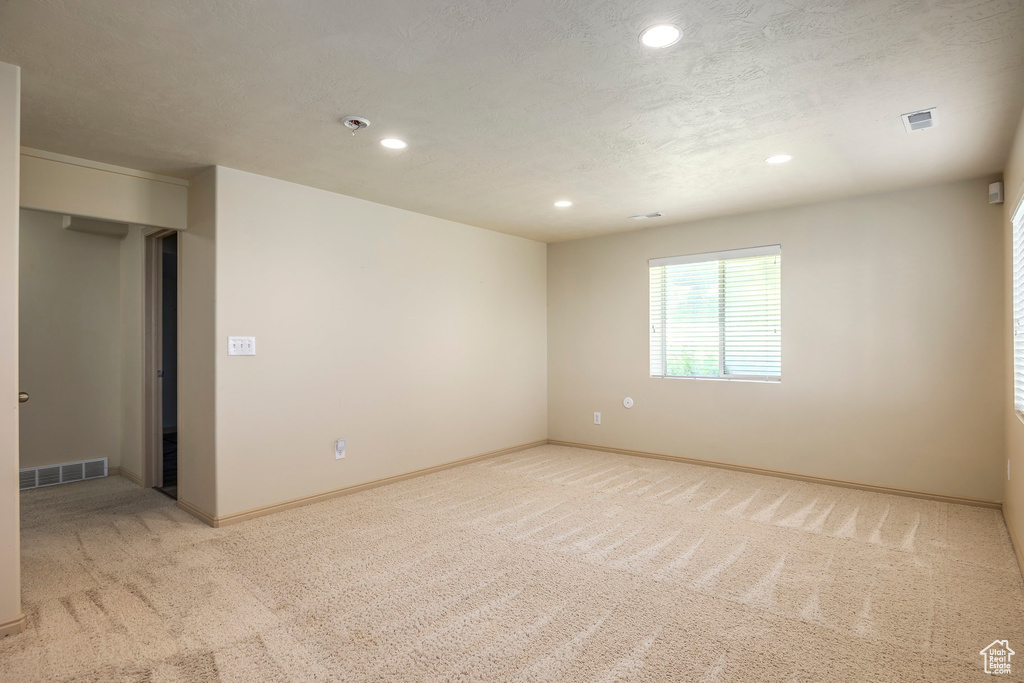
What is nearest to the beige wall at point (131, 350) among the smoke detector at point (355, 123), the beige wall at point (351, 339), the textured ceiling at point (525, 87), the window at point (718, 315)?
the beige wall at point (351, 339)

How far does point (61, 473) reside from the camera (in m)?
4.75

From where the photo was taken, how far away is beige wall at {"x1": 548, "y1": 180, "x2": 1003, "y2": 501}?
3.88 m

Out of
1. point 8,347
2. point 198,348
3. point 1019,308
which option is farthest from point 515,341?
point 8,347

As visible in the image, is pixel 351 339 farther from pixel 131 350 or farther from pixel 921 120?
pixel 921 120

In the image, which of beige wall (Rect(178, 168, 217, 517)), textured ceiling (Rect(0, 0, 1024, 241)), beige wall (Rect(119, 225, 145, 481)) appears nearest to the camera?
textured ceiling (Rect(0, 0, 1024, 241))

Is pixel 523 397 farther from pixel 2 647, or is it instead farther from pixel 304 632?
pixel 2 647

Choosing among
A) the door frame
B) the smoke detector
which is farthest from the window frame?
the door frame

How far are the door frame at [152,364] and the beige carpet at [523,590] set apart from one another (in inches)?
19.5

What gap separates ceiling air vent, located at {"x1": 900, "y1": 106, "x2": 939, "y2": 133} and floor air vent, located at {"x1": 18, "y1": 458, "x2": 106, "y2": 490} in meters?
6.58

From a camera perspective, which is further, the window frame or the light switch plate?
the light switch plate

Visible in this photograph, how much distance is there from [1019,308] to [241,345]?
470 centimetres

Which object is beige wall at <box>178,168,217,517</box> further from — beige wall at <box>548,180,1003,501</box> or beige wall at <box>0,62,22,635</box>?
beige wall at <box>548,180,1003,501</box>

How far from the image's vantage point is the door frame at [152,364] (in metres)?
4.62

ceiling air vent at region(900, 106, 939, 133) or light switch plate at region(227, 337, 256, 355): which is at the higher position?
ceiling air vent at region(900, 106, 939, 133)
